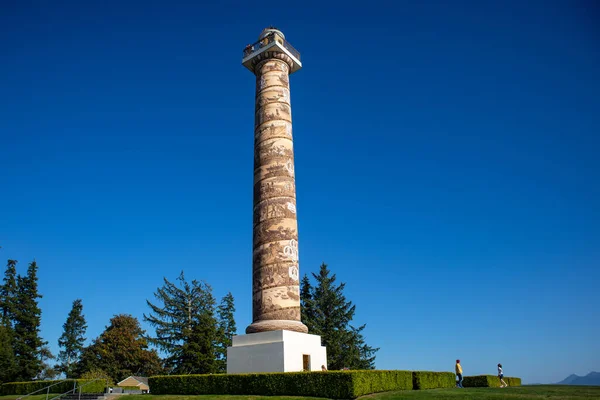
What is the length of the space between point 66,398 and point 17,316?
2297cm

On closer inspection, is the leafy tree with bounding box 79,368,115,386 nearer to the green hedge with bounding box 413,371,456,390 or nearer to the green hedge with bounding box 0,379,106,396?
the green hedge with bounding box 0,379,106,396

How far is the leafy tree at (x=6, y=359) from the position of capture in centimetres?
3281

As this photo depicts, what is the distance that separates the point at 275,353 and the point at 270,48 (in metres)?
13.4

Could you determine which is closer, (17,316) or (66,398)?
(66,398)

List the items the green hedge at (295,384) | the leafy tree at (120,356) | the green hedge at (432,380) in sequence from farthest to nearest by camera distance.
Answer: the leafy tree at (120,356) → the green hedge at (432,380) → the green hedge at (295,384)

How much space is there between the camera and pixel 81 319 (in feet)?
177

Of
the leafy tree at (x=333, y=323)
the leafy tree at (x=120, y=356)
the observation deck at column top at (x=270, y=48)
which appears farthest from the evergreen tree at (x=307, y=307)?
the observation deck at column top at (x=270, y=48)

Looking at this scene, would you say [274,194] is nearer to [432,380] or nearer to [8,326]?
[432,380]

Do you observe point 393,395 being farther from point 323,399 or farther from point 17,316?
point 17,316

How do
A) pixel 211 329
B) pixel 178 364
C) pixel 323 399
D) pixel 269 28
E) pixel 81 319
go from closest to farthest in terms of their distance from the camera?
1. pixel 323 399
2. pixel 269 28
3. pixel 211 329
4. pixel 178 364
5. pixel 81 319

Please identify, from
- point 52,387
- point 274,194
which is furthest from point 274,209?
point 52,387

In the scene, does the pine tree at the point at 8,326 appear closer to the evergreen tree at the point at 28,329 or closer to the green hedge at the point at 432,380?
the evergreen tree at the point at 28,329

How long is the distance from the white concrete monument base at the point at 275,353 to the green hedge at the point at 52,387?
804cm

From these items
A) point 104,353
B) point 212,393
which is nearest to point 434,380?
point 212,393
